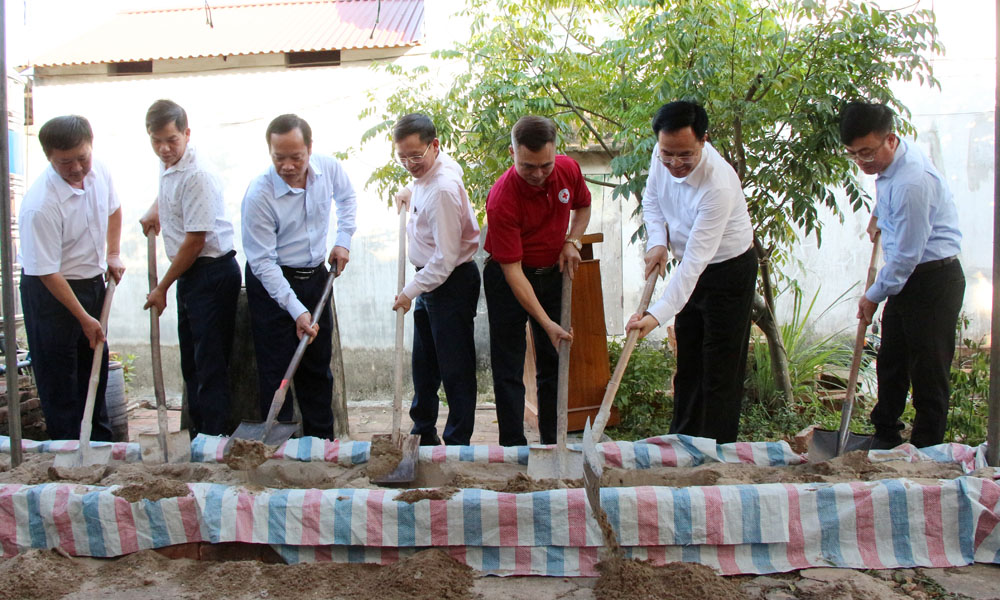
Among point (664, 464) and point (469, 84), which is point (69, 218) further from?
point (664, 464)

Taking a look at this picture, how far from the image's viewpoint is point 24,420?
417 centimetres

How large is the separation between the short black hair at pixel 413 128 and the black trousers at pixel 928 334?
2058 millimetres

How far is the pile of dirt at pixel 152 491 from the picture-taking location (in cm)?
254

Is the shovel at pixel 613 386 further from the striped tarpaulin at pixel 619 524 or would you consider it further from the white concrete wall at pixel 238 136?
the white concrete wall at pixel 238 136

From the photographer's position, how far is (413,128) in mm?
3293

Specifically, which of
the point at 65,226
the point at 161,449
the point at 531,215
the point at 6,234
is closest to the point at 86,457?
the point at 161,449

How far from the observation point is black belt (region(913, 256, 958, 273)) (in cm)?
305

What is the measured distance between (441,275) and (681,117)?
1168mm

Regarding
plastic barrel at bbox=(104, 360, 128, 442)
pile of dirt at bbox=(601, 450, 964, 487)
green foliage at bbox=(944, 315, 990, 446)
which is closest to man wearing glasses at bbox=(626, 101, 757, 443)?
pile of dirt at bbox=(601, 450, 964, 487)

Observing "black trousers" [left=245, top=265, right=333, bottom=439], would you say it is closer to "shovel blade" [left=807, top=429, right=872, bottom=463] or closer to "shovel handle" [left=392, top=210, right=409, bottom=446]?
"shovel handle" [left=392, top=210, right=409, bottom=446]

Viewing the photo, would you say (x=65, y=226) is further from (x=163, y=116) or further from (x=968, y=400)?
(x=968, y=400)

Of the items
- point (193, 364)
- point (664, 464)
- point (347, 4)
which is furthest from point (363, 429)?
point (347, 4)

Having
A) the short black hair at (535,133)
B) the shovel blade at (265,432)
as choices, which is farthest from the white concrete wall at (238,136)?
the short black hair at (535,133)

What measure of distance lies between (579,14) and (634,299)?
102 inches
